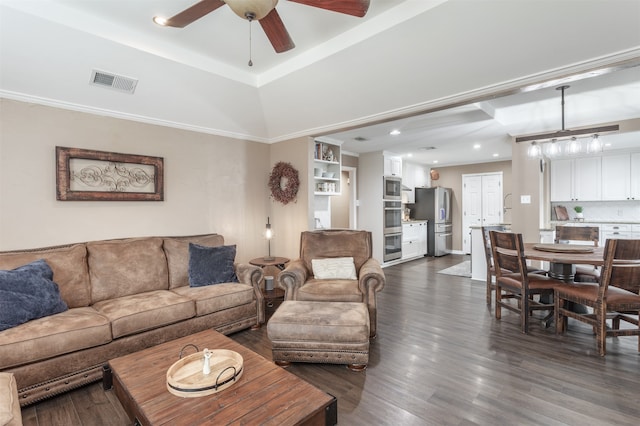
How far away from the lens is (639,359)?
2.55 meters

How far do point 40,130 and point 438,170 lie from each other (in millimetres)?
8530

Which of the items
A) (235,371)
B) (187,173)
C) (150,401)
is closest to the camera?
(150,401)

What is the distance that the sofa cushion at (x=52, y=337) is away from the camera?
→ 6.61ft

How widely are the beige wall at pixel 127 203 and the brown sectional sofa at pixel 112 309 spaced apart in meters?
0.22

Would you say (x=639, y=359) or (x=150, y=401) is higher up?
(x=150, y=401)

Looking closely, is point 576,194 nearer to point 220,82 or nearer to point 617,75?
point 617,75

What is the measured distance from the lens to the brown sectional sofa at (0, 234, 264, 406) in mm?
2105

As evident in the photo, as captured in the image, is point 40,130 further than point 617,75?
No

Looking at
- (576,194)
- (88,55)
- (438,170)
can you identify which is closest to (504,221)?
(576,194)

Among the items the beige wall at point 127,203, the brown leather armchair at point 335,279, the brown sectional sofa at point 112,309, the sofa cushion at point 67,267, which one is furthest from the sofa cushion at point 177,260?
the brown leather armchair at point 335,279

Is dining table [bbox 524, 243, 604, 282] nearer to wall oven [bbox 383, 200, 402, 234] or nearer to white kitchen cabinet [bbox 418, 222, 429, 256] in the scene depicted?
wall oven [bbox 383, 200, 402, 234]

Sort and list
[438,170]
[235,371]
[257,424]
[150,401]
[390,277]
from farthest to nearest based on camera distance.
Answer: [438,170]
[390,277]
[235,371]
[150,401]
[257,424]

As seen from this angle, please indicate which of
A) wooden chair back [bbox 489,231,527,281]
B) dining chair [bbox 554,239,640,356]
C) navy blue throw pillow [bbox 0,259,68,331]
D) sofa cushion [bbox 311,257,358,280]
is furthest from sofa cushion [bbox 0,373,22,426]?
dining chair [bbox 554,239,640,356]

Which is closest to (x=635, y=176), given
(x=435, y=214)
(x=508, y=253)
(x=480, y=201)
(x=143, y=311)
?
(x=480, y=201)
